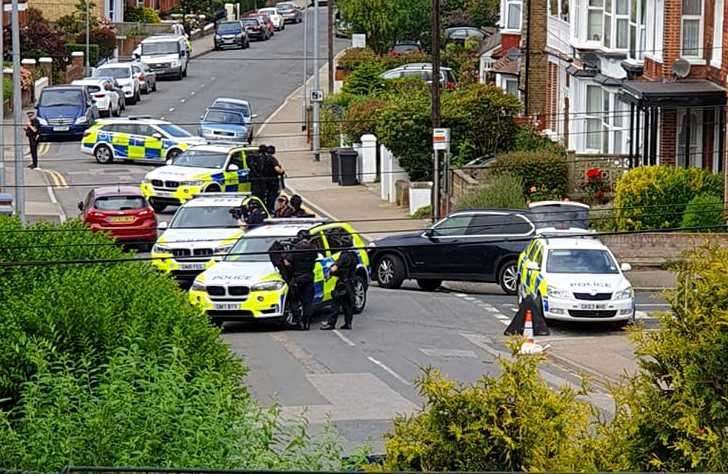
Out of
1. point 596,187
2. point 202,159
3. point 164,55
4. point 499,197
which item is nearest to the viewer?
point 499,197

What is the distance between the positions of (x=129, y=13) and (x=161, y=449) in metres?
78.7

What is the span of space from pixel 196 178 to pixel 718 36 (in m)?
12.7

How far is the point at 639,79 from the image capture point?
1501 inches

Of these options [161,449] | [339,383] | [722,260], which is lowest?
[339,383]

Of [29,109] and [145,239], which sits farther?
[29,109]

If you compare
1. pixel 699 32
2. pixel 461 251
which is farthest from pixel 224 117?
pixel 461 251

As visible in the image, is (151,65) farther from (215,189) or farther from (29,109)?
(215,189)

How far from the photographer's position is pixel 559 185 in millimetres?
38156

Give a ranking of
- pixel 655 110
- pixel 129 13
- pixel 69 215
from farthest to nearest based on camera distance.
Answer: pixel 129 13 < pixel 69 215 < pixel 655 110

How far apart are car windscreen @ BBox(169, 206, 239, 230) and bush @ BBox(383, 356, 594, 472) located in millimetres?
20475

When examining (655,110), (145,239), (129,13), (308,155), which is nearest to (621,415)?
(145,239)

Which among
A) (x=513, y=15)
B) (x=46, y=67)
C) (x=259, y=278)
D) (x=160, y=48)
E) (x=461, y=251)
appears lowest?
(x=461, y=251)

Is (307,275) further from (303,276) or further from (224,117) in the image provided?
(224,117)

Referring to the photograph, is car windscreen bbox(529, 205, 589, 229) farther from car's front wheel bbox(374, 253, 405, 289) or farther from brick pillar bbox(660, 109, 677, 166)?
brick pillar bbox(660, 109, 677, 166)
